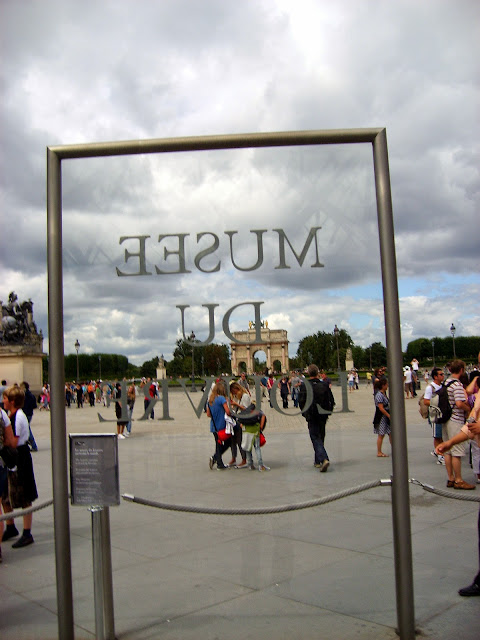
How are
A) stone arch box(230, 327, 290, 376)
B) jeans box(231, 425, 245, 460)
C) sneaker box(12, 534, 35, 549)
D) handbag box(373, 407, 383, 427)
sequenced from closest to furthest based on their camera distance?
stone arch box(230, 327, 290, 376) < sneaker box(12, 534, 35, 549) < handbag box(373, 407, 383, 427) < jeans box(231, 425, 245, 460)

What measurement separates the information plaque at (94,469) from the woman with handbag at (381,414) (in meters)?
5.97

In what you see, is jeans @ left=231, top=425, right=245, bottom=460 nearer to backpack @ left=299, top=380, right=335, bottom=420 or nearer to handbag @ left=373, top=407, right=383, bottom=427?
handbag @ left=373, top=407, right=383, bottom=427

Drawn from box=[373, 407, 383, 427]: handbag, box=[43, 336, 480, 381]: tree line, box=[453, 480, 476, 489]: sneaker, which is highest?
box=[43, 336, 480, 381]: tree line

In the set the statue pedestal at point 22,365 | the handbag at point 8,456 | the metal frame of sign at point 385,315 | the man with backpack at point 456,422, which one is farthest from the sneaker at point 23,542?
the statue pedestal at point 22,365

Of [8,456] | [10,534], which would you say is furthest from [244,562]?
[10,534]

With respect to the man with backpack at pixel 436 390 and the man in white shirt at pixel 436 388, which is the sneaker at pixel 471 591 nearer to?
the man with backpack at pixel 436 390

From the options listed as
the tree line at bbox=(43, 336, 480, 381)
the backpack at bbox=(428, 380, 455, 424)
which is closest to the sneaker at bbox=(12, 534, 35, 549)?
the tree line at bbox=(43, 336, 480, 381)

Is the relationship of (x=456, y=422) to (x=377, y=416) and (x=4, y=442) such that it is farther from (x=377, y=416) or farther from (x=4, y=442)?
(x=4, y=442)

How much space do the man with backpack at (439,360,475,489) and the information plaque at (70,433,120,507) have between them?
6.09m

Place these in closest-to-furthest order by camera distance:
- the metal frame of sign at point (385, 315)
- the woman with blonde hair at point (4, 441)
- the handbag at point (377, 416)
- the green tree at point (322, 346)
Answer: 1. the metal frame of sign at point (385, 315)
2. the green tree at point (322, 346)
3. the woman with blonde hair at point (4, 441)
4. the handbag at point (377, 416)

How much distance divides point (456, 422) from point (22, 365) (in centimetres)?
2727

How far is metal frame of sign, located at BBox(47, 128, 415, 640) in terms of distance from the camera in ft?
14.1

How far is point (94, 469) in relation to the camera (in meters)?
4.47

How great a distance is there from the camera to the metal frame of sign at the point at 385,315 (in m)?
4.29
